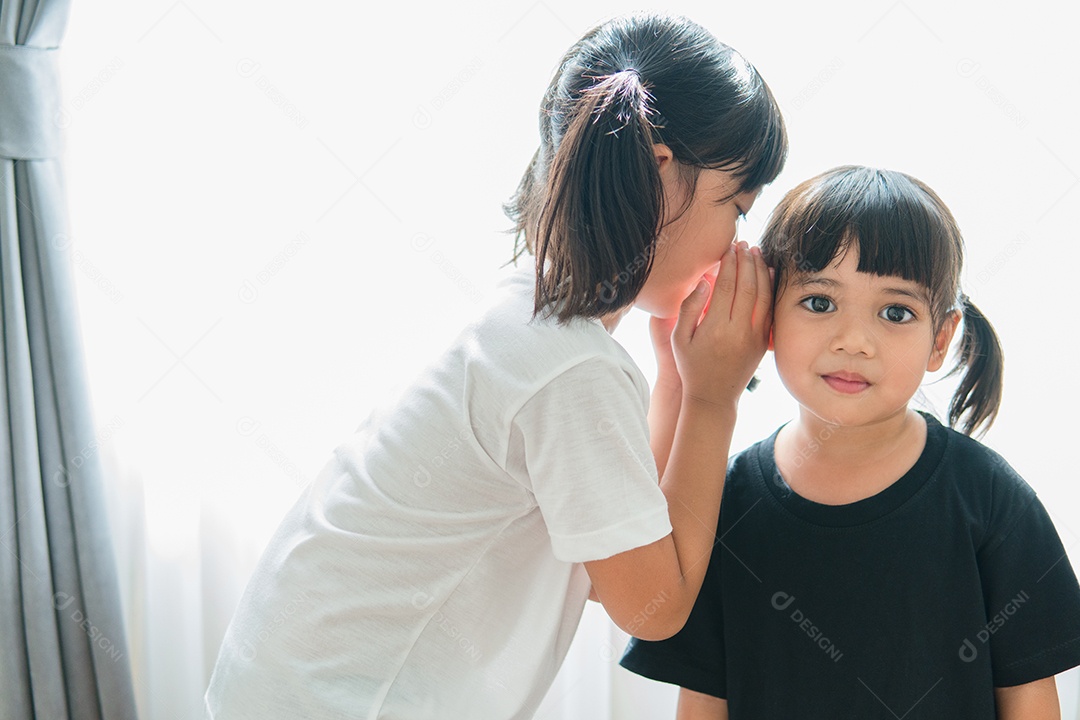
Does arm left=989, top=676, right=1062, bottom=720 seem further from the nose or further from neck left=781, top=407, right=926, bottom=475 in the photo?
the nose

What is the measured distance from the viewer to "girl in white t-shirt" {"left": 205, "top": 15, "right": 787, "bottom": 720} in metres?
0.94

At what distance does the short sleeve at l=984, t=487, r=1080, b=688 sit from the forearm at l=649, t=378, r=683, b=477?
1.26 feet

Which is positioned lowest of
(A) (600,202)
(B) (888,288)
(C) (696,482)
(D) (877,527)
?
(D) (877,527)

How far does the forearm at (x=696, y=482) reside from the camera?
1004 mm

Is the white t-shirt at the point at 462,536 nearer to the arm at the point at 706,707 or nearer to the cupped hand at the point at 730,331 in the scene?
the cupped hand at the point at 730,331

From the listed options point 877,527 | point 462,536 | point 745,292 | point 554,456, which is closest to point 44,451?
point 462,536

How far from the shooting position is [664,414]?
4.09ft

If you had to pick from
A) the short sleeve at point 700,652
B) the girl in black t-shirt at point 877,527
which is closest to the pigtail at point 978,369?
the girl in black t-shirt at point 877,527

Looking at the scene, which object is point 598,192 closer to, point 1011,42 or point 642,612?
point 642,612

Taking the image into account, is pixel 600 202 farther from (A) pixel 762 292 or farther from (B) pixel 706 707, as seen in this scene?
(B) pixel 706 707

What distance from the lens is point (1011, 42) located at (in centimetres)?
143

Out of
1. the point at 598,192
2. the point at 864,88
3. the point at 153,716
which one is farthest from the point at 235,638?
the point at 864,88

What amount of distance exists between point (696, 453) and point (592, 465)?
0.17 m

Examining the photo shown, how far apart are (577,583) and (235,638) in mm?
373
